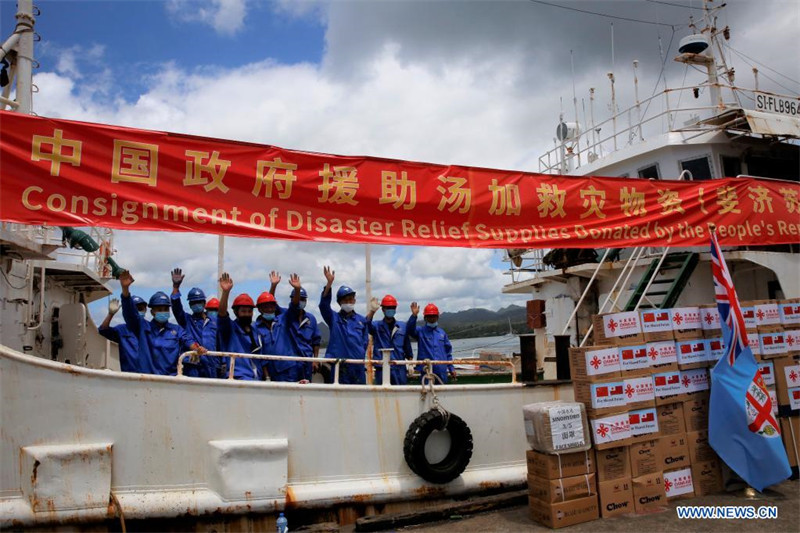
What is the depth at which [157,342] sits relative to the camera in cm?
557

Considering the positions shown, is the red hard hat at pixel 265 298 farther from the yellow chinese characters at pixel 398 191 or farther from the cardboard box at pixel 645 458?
the cardboard box at pixel 645 458

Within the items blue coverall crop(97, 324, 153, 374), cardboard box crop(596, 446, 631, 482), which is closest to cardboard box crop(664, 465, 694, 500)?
cardboard box crop(596, 446, 631, 482)

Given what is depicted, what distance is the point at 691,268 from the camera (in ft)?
24.9

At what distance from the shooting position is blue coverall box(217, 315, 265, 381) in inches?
219

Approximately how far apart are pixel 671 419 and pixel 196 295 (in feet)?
17.7

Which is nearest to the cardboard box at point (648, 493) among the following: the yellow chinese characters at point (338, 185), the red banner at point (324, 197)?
the red banner at point (324, 197)

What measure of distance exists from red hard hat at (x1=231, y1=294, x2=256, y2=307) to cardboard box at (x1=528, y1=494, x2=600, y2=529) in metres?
3.49

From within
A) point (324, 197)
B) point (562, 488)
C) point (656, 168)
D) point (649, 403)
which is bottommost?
point (562, 488)

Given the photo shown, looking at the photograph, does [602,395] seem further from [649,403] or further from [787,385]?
[787,385]

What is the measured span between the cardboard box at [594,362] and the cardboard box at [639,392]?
172mm

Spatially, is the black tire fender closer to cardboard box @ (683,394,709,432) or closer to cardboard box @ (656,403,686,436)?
cardboard box @ (656,403,686,436)

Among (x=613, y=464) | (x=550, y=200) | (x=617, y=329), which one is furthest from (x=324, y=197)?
(x=613, y=464)

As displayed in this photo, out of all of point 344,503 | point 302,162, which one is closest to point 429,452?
point 344,503

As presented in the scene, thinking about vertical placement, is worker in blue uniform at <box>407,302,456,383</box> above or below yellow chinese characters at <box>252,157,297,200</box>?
below
